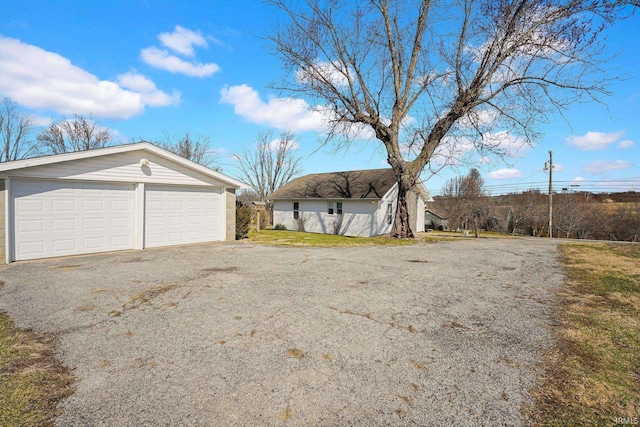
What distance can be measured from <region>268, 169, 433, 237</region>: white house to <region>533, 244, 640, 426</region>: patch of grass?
489 inches

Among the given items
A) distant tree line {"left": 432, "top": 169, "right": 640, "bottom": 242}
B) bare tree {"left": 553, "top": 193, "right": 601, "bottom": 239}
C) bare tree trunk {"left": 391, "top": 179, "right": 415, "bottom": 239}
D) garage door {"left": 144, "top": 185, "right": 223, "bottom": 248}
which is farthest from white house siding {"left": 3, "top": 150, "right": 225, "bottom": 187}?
bare tree {"left": 553, "top": 193, "right": 601, "bottom": 239}

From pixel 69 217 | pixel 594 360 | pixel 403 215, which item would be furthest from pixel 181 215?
pixel 594 360

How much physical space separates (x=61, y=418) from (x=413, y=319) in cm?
381

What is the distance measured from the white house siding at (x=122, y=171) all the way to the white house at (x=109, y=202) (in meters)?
0.02

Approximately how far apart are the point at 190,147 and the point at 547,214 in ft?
122

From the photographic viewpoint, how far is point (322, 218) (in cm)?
2169

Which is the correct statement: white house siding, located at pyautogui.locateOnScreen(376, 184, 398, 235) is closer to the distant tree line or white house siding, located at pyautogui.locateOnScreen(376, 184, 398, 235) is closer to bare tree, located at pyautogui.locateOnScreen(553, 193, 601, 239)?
the distant tree line

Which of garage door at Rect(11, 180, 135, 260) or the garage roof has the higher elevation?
the garage roof

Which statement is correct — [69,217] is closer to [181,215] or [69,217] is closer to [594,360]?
[181,215]

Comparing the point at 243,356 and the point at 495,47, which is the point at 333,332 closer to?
the point at 243,356

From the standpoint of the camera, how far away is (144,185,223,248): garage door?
11.2 m

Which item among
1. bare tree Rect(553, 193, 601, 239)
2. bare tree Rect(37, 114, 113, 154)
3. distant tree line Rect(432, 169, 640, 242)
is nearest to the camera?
distant tree line Rect(432, 169, 640, 242)

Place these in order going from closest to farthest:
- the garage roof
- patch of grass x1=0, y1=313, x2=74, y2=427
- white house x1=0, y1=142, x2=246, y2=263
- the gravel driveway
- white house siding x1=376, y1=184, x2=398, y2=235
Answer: patch of grass x1=0, y1=313, x2=74, y2=427 → the gravel driveway → the garage roof → white house x1=0, y1=142, x2=246, y2=263 → white house siding x1=376, y1=184, x2=398, y2=235

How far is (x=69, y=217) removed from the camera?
31.0 ft
